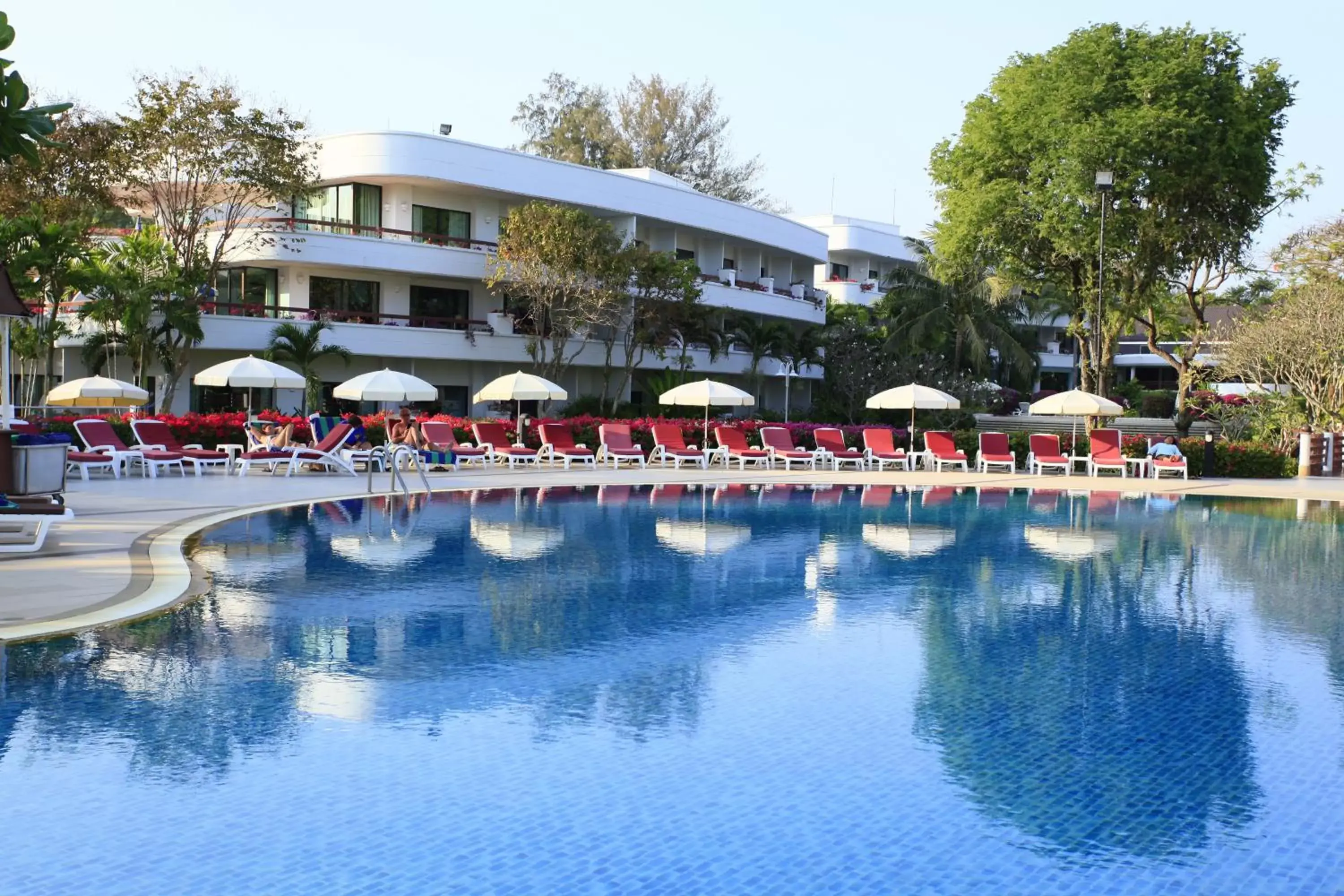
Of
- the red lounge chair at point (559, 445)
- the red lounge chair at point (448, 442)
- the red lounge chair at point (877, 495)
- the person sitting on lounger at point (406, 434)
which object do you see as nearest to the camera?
the red lounge chair at point (877, 495)

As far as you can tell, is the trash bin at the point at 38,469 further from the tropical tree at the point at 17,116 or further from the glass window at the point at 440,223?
the glass window at the point at 440,223

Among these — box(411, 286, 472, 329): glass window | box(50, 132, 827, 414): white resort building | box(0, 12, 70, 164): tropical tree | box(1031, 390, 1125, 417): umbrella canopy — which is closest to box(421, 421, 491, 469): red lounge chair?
box(50, 132, 827, 414): white resort building

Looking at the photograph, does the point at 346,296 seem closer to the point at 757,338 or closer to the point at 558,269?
the point at 558,269

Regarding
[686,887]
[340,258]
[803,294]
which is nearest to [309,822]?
[686,887]

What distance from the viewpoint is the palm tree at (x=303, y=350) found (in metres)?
35.0

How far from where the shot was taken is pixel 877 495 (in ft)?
75.1

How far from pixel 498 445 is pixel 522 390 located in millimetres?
1457

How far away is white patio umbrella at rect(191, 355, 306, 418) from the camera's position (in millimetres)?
25219

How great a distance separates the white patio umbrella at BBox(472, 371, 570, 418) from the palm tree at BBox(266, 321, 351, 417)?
7.65 metres

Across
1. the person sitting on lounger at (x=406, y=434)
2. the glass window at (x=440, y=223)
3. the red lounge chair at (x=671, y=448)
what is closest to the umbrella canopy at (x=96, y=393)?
the person sitting on lounger at (x=406, y=434)

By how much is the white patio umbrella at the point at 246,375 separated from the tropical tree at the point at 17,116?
53.5 feet

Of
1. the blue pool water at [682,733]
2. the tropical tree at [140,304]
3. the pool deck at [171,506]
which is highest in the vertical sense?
the tropical tree at [140,304]

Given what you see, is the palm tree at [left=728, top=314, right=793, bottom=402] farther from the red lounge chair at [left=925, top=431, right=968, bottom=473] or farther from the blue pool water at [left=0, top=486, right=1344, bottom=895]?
the blue pool water at [left=0, top=486, right=1344, bottom=895]

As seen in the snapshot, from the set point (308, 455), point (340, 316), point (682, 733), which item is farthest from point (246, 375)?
point (682, 733)
